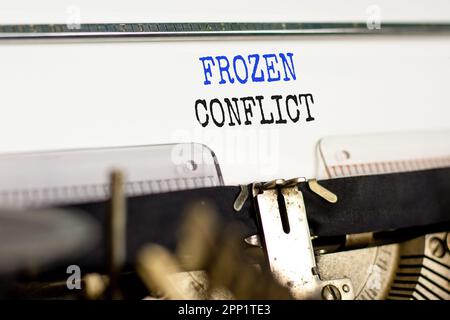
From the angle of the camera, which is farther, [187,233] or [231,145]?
[231,145]

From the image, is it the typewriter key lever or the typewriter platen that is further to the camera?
the typewriter key lever

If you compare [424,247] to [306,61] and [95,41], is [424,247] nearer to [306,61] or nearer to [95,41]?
[306,61]

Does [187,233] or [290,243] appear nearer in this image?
[187,233]

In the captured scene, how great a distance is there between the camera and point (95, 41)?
5.50 ft

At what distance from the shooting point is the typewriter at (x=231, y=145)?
1.52 m

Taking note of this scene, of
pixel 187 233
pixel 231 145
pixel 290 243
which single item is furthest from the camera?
pixel 231 145

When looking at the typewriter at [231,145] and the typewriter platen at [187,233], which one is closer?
the typewriter platen at [187,233]

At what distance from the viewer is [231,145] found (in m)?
1.73

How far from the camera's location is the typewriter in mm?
1517

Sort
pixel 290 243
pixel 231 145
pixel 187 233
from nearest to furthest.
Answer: pixel 187 233 → pixel 290 243 → pixel 231 145

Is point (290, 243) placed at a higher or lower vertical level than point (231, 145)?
lower

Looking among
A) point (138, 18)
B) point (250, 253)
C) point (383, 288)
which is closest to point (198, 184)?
point (250, 253)

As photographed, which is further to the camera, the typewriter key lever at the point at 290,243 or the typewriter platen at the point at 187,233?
the typewriter key lever at the point at 290,243

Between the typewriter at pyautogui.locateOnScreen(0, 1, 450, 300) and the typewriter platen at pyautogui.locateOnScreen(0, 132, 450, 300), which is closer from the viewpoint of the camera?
the typewriter platen at pyautogui.locateOnScreen(0, 132, 450, 300)
